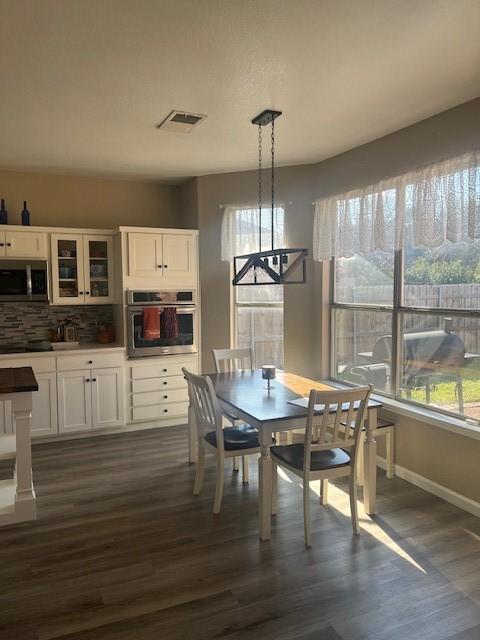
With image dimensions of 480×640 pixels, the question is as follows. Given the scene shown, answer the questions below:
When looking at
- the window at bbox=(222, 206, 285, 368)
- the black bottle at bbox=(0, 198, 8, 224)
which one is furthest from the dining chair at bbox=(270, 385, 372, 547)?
the black bottle at bbox=(0, 198, 8, 224)

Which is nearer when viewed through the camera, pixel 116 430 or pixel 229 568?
pixel 229 568

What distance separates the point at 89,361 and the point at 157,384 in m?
0.74

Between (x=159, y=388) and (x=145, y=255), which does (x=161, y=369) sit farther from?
(x=145, y=255)

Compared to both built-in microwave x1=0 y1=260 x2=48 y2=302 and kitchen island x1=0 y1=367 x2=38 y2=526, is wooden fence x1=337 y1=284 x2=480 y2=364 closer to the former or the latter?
kitchen island x1=0 y1=367 x2=38 y2=526

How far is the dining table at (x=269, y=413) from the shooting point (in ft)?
9.21

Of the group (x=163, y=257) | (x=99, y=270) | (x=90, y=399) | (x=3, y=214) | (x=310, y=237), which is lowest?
(x=90, y=399)

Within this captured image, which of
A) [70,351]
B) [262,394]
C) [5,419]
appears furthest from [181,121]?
[5,419]

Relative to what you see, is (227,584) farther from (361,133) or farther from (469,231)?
(361,133)

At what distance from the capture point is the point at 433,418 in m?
3.38

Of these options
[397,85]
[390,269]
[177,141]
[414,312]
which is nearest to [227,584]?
[414,312]

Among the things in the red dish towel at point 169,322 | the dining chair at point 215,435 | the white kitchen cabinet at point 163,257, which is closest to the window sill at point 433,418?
the dining chair at point 215,435

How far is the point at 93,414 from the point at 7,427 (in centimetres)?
→ 77

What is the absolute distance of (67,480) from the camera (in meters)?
3.71

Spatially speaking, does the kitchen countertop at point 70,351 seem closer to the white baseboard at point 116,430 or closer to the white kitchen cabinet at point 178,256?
the white baseboard at point 116,430
